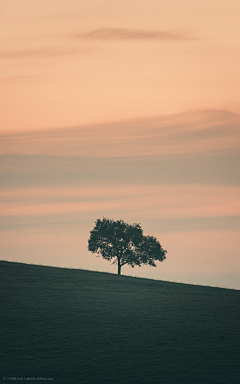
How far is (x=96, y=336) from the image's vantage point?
Answer: 41500 mm

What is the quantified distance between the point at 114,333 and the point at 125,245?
1657 inches

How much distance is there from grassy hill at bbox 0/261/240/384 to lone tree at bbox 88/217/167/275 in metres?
14.9

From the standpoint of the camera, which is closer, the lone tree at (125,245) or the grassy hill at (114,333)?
the grassy hill at (114,333)

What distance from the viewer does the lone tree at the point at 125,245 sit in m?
84.7

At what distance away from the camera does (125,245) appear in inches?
3334

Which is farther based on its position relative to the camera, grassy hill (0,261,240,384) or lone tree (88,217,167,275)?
lone tree (88,217,167,275)

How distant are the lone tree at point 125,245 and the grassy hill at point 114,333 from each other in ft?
48.8

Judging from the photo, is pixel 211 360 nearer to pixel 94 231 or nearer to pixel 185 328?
pixel 185 328

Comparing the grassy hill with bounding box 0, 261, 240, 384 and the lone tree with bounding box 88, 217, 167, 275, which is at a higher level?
the lone tree with bounding box 88, 217, 167, 275

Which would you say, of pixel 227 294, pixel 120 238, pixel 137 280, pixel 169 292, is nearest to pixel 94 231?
pixel 120 238

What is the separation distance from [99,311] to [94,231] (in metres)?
36.3

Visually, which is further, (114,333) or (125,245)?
(125,245)

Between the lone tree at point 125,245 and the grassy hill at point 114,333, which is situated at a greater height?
the lone tree at point 125,245

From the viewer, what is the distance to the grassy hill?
3216 cm
